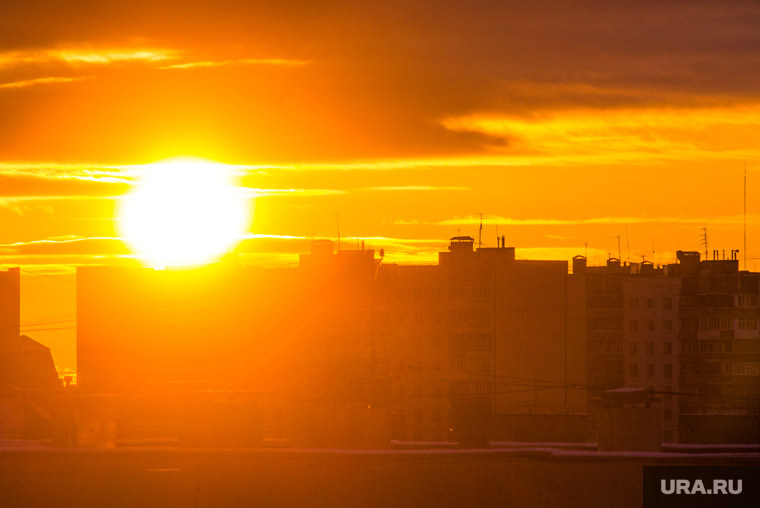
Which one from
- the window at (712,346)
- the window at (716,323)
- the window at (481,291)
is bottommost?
the window at (712,346)

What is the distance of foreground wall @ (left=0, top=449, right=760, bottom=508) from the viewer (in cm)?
1391

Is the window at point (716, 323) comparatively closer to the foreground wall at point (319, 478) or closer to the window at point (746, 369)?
the window at point (746, 369)

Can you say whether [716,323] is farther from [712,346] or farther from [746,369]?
[746,369]

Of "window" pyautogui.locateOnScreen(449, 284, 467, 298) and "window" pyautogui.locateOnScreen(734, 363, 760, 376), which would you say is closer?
"window" pyautogui.locateOnScreen(449, 284, 467, 298)

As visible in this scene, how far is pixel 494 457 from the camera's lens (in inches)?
567

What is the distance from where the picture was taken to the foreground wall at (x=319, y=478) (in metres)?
13.9

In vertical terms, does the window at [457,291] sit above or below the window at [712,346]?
above

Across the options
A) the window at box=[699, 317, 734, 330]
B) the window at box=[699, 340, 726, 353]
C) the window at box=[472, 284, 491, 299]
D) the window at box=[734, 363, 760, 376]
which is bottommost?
the window at box=[734, 363, 760, 376]

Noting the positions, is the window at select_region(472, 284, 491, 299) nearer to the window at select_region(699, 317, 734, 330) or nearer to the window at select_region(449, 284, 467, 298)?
the window at select_region(449, 284, 467, 298)

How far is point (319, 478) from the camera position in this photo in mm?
14188
